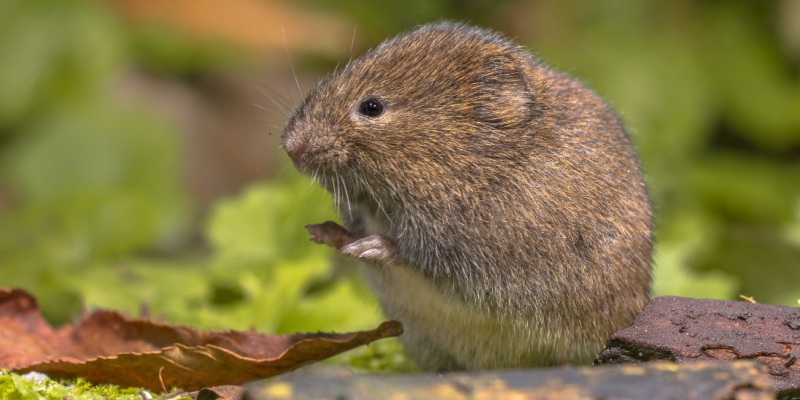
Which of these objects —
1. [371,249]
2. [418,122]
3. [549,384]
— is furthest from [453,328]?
[549,384]

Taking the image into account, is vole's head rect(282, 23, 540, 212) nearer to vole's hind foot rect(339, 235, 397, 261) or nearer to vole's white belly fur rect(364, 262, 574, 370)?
vole's hind foot rect(339, 235, 397, 261)

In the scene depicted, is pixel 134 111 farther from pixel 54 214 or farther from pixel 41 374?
pixel 41 374

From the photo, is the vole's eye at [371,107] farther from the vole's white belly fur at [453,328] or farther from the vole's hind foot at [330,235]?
the vole's white belly fur at [453,328]

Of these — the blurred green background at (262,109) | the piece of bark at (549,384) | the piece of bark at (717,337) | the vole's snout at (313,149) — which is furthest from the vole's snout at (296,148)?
the blurred green background at (262,109)

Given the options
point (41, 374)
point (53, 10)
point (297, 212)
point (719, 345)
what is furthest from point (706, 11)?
point (41, 374)

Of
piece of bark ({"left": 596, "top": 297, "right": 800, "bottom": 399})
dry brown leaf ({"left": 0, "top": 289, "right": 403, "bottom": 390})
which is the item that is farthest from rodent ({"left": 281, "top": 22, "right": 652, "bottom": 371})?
piece of bark ({"left": 596, "top": 297, "right": 800, "bottom": 399})

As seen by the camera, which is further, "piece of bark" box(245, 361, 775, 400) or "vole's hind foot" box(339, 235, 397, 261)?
"vole's hind foot" box(339, 235, 397, 261)
